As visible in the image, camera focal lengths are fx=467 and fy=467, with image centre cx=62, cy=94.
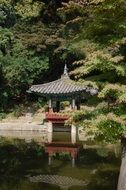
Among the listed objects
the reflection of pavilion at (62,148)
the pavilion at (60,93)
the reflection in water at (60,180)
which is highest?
the pavilion at (60,93)

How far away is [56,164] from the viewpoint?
76.0 feet

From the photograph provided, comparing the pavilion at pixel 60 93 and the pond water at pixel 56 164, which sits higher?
the pavilion at pixel 60 93

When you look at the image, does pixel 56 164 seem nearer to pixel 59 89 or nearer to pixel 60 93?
pixel 60 93

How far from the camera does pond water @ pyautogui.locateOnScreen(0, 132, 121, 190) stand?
1853 centimetres

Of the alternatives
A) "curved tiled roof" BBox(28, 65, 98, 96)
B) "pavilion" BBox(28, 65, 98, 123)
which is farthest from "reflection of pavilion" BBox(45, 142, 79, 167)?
"curved tiled roof" BBox(28, 65, 98, 96)

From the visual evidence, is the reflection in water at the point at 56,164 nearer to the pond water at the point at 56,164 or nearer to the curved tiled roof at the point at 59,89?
the pond water at the point at 56,164

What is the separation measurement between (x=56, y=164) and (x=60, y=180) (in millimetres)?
3975

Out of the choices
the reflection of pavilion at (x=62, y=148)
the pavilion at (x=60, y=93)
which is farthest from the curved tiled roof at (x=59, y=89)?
the reflection of pavilion at (x=62, y=148)

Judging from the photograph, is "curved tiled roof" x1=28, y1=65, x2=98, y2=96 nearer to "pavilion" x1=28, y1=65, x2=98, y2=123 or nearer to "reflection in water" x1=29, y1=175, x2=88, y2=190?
"pavilion" x1=28, y1=65, x2=98, y2=123

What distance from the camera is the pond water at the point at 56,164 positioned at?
18531 mm

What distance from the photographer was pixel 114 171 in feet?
69.6

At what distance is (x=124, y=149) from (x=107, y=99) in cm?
171

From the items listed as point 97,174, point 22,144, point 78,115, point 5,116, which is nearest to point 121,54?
point 78,115

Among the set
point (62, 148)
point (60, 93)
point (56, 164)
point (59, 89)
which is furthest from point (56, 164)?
point (59, 89)
